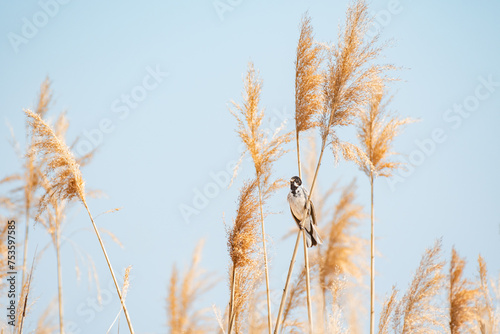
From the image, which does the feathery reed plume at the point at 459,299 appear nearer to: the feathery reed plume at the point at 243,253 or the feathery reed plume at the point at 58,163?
the feathery reed plume at the point at 243,253

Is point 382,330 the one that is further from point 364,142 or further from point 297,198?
point 364,142

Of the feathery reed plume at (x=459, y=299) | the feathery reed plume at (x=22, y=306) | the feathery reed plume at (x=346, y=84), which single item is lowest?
the feathery reed plume at (x=22, y=306)

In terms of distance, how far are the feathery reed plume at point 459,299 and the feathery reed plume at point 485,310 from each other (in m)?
0.07

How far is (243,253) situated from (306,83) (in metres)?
1.09

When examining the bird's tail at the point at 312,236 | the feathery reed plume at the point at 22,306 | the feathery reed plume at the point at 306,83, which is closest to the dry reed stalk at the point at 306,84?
the feathery reed plume at the point at 306,83

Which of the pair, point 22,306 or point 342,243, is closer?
point 22,306

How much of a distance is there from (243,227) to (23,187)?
2.12 m

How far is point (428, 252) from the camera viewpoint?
3764 mm

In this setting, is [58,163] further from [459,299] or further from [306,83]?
[459,299]

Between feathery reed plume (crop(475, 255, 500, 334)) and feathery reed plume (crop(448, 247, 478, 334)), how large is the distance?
2.8 inches

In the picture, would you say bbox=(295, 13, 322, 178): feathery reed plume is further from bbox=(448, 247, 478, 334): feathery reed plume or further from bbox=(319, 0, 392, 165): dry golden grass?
bbox=(448, 247, 478, 334): feathery reed plume

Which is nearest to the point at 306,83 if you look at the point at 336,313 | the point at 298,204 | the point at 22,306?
the point at 298,204

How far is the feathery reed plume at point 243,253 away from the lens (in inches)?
108

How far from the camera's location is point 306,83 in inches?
119
